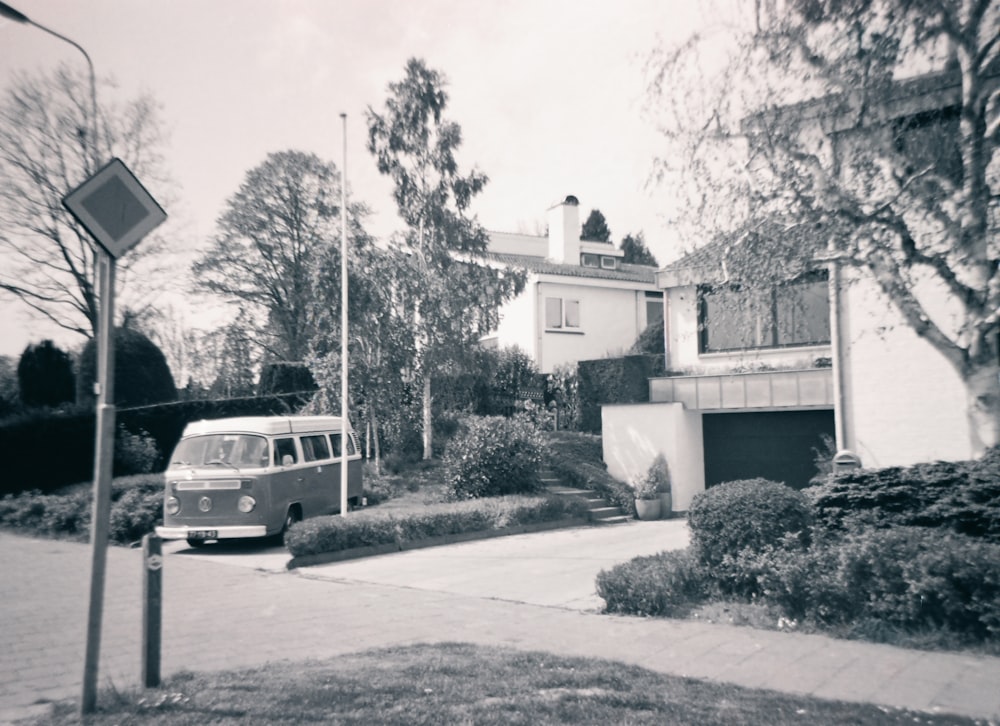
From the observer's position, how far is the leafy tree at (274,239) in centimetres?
3497

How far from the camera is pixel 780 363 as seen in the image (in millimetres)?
18031

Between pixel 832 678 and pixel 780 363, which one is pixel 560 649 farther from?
pixel 780 363

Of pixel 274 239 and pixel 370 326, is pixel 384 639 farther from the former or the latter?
pixel 274 239

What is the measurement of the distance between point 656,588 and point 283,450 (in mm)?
8465

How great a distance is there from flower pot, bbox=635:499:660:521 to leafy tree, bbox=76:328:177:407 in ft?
47.1

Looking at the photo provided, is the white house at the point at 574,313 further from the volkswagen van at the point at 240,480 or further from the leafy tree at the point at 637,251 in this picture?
the leafy tree at the point at 637,251

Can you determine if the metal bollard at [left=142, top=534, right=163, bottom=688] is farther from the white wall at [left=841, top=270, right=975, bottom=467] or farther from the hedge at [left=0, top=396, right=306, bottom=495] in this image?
the hedge at [left=0, top=396, right=306, bottom=495]

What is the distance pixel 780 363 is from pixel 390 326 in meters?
9.04

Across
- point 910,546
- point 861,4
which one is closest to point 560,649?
point 910,546

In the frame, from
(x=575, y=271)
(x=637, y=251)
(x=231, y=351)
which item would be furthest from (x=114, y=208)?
(x=637, y=251)

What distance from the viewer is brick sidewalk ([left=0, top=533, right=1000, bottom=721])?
20.2 feet

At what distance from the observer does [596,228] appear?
6450 cm

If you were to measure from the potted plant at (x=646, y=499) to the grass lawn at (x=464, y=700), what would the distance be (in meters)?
12.5

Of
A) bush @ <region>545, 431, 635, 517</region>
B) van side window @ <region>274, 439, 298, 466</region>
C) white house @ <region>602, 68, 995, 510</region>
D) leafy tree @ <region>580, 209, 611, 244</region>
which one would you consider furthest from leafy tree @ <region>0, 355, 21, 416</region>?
leafy tree @ <region>580, 209, 611, 244</region>
